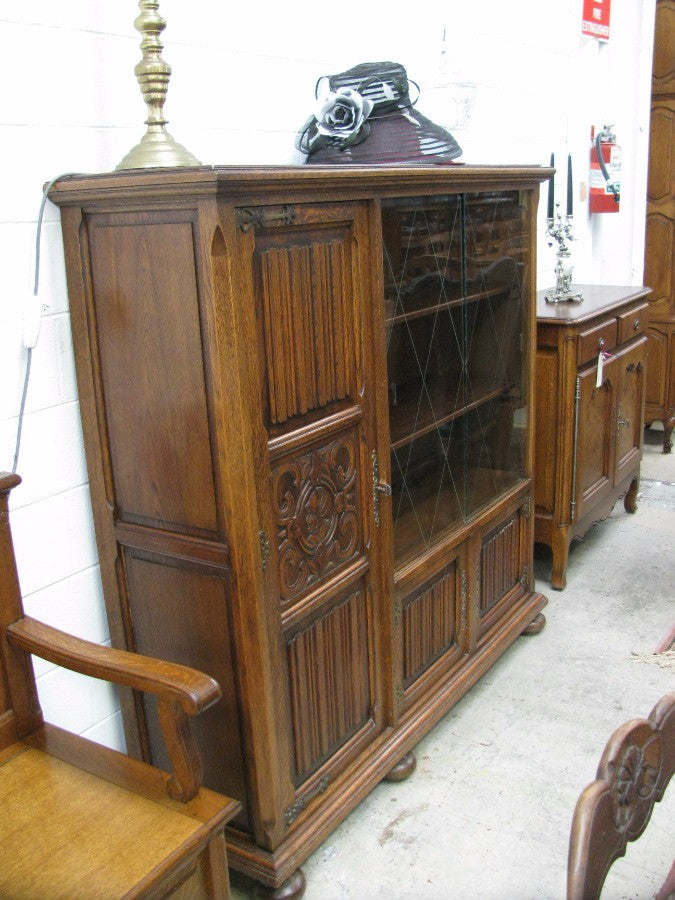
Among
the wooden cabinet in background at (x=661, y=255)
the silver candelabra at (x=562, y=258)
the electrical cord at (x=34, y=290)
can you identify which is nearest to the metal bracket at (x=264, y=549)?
the electrical cord at (x=34, y=290)

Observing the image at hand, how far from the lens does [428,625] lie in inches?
89.4

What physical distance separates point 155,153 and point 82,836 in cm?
118

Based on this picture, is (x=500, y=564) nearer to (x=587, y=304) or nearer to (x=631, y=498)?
(x=587, y=304)

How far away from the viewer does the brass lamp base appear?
1665 mm

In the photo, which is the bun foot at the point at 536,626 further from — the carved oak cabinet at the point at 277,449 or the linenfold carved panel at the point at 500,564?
the carved oak cabinet at the point at 277,449

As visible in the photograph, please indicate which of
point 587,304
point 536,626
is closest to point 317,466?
point 536,626

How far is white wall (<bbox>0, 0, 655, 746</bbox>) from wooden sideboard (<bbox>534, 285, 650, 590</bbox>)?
731mm

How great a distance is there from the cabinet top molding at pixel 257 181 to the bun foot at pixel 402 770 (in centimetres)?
132

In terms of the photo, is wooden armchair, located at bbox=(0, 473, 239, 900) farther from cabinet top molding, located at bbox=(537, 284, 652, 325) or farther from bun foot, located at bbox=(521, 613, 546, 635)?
cabinet top molding, located at bbox=(537, 284, 652, 325)

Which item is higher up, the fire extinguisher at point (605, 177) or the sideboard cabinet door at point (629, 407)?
the fire extinguisher at point (605, 177)

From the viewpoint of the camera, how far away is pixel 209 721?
5.71 ft

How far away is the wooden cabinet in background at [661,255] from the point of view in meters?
4.48

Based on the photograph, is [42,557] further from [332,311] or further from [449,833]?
[449,833]

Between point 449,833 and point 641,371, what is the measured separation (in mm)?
2226
